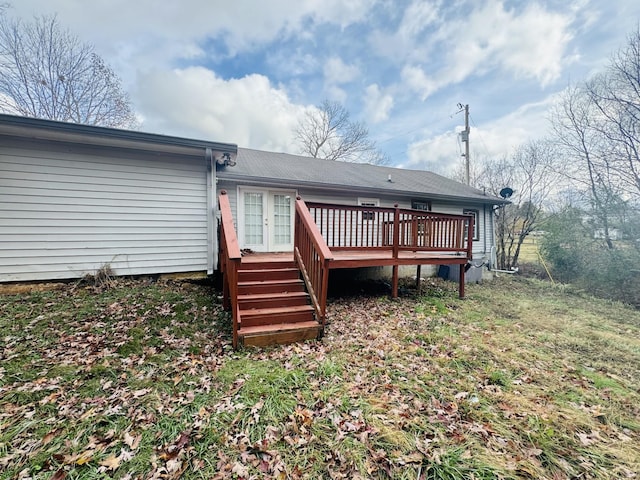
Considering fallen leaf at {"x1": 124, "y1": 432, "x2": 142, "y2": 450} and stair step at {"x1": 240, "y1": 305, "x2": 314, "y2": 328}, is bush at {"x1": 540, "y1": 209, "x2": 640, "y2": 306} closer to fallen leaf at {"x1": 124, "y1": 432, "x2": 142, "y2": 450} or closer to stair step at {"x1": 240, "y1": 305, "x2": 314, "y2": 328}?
stair step at {"x1": 240, "y1": 305, "x2": 314, "y2": 328}

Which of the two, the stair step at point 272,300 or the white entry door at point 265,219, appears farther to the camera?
the white entry door at point 265,219

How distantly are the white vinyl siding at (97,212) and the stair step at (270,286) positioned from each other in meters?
2.50

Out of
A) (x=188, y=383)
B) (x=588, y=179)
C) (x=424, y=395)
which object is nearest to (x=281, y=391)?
(x=188, y=383)

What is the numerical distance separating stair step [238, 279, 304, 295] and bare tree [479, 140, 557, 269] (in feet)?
41.3

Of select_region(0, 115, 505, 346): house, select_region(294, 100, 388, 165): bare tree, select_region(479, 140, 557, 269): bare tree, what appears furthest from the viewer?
select_region(294, 100, 388, 165): bare tree

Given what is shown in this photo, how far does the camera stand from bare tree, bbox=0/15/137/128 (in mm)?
10570

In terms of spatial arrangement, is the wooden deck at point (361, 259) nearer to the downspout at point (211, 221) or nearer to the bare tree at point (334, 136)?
the downspout at point (211, 221)

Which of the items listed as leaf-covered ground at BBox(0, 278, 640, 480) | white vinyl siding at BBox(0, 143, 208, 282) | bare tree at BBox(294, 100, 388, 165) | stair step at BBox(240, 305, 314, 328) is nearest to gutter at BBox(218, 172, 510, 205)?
white vinyl siding at BBox(0, 143, 208, 282)

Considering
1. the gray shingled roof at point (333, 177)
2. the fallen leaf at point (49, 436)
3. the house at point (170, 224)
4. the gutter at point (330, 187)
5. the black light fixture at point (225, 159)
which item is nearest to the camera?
the fallen leaf at point (49, 436)

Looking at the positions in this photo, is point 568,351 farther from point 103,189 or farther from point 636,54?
point 636,54

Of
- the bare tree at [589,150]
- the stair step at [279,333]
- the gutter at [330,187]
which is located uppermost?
the bare tree at [589,150]

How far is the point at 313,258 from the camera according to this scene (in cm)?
416

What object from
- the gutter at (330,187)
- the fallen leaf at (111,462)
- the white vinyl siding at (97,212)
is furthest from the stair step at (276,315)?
the gutter at (330,187)

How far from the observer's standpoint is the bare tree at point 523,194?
12.8 meters
